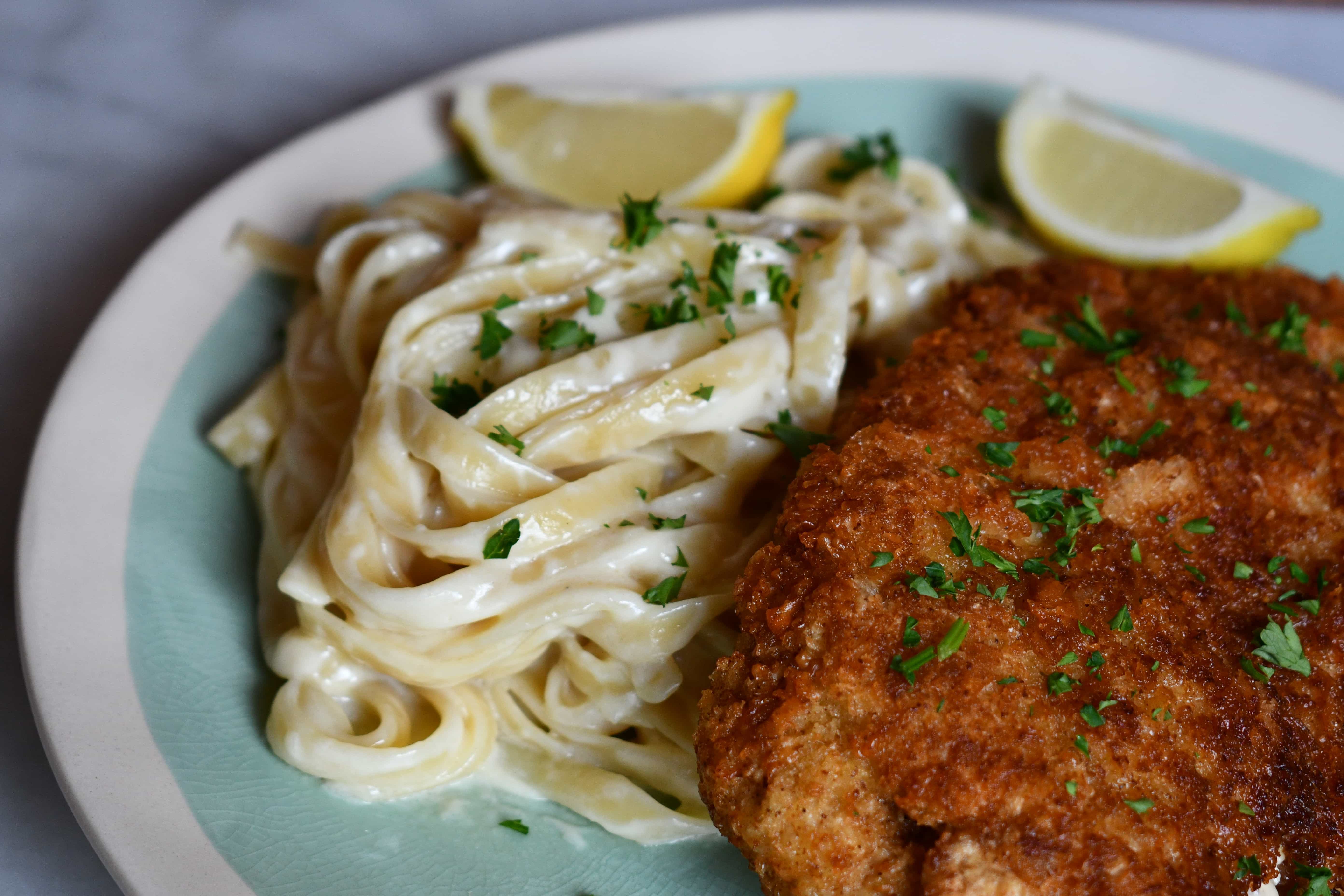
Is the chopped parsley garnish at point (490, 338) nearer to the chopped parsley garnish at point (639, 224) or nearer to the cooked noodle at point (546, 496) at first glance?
the cooked noodle at point (546, 496)

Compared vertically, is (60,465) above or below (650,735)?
above

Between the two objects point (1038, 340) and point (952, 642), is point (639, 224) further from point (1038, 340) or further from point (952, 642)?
point (952, 642)

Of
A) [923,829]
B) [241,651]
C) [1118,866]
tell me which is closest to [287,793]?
[241,651]

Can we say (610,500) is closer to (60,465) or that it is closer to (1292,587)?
(60,465)

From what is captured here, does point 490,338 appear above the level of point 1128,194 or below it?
above

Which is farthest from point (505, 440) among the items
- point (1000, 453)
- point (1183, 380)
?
point (1183, 380)

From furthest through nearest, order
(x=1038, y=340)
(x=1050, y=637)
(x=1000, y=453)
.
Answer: (x=1038, y=340), (x=1000, y=453), (x=1050, y=637)
